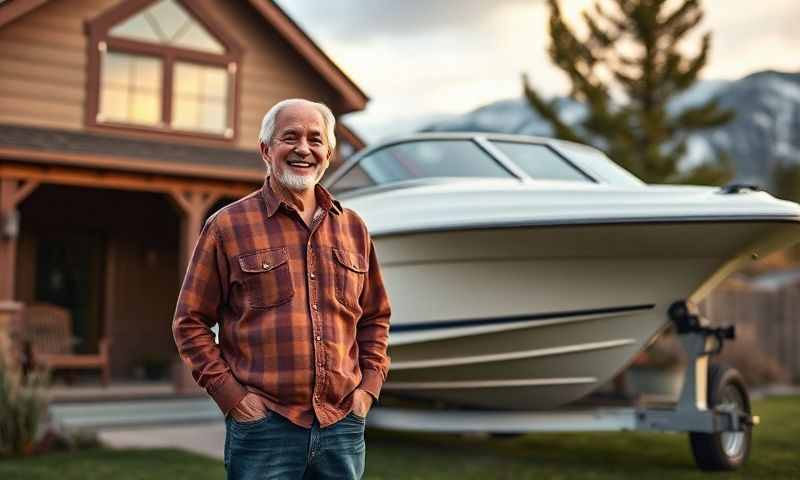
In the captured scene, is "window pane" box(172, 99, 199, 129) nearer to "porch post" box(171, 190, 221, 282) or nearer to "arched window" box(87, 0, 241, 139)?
"arched window" box(87, 0, 241, 139)

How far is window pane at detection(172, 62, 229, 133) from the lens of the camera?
455 inches

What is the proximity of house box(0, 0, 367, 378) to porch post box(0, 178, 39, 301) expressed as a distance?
2 centimetres

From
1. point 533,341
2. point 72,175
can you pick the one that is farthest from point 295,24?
point 533,341

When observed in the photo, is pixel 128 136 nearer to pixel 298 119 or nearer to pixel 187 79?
pixel 187 79

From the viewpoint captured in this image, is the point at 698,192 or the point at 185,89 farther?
the point at 185,89

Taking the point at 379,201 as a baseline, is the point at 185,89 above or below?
above

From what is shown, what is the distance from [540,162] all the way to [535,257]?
103 cm

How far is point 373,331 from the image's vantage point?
291cm

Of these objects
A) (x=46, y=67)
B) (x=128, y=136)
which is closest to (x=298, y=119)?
(x=128, y=136)

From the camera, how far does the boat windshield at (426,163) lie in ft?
23.0

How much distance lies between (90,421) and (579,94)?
1412cm

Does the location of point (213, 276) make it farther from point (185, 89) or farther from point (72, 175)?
point (185, 89)

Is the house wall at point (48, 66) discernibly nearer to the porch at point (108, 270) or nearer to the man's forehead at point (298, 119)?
the porch at point (108, 270)

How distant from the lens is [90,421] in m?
9.90
